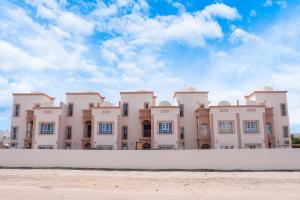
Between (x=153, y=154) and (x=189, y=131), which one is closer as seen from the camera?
(x=153, y=154)

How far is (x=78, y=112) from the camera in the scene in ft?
154

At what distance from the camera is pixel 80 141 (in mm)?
45812

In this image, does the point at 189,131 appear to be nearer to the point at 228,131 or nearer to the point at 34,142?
the point at 228,131

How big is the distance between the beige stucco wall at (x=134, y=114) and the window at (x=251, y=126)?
45.5 ft

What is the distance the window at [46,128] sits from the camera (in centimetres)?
4312

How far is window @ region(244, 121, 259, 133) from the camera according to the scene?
135 ft

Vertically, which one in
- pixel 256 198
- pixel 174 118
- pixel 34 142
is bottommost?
pixel 256 198

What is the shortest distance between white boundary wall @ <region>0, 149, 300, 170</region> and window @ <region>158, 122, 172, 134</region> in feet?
31.2

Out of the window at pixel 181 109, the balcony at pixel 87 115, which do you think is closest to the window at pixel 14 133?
the balcony at pixel 87 115

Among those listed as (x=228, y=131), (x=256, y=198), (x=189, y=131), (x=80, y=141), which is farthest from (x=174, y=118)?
(x=256, y=198)

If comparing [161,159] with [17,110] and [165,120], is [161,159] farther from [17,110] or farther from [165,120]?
[17,110]

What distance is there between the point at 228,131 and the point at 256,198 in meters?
27.4

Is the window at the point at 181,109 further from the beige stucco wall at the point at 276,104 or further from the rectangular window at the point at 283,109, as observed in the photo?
the rectangular window at the point at 283,109

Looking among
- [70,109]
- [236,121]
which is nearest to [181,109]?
[236,121]
